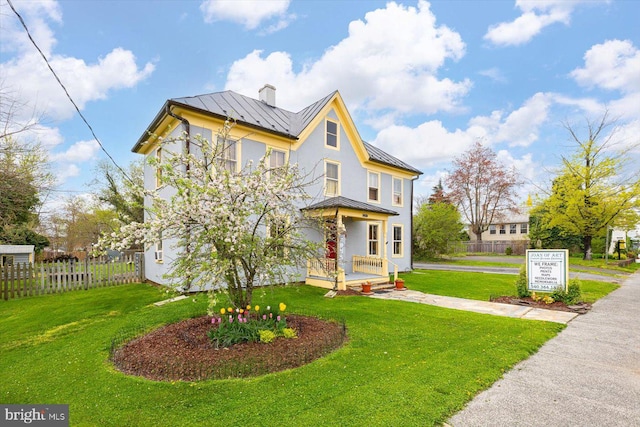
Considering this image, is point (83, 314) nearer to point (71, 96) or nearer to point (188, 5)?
point (71, 96)

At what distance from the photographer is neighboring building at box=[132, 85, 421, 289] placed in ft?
36.8

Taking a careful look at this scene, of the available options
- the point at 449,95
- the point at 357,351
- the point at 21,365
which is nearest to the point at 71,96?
the point at 21,365

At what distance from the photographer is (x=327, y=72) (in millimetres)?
15734

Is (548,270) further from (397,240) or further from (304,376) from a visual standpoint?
(304,376)

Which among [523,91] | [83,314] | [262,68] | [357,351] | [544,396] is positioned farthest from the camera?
[523,91]

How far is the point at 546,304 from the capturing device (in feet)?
30.1

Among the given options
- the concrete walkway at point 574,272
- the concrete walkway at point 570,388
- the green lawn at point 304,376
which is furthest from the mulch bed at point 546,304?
the concrete walkway at point 574,272

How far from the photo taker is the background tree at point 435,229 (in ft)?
85.8

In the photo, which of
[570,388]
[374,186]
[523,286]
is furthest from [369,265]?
[570,388]

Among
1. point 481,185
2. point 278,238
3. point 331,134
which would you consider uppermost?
point 331,134

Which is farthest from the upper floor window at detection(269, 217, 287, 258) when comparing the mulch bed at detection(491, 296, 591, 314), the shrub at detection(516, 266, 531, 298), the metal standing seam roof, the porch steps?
the shrub at detection(516, 266, 531, 298)

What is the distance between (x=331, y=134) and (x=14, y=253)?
56.0 feet

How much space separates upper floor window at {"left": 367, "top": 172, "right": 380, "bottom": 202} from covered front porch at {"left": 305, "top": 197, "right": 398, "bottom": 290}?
141cm

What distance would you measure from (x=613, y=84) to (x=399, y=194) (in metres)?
11.1
